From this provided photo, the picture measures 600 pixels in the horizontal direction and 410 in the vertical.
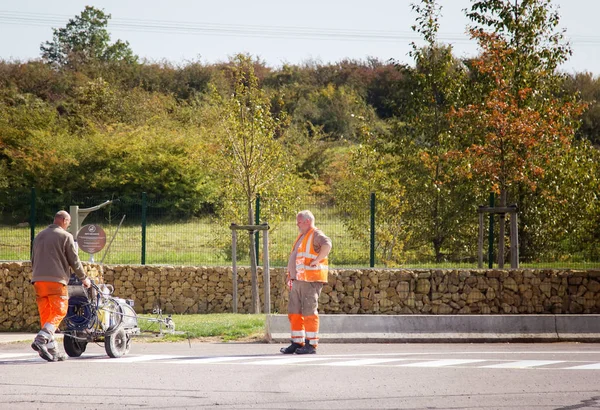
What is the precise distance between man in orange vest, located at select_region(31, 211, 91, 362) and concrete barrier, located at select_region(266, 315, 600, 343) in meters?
4.26

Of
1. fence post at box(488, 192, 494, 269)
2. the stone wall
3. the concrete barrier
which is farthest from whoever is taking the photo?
fence post at box(488, 192, 494, 269)

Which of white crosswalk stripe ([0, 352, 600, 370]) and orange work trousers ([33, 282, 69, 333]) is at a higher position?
orange work trousers ([33, 282, 69, 333])

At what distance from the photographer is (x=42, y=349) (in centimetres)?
1252

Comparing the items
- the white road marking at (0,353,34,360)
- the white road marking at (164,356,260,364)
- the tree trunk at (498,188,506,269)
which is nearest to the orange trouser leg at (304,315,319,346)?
the white road marking at (164,356,260,364)

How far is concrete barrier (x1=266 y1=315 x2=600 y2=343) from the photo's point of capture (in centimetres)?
1642

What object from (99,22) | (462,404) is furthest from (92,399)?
(99,22)

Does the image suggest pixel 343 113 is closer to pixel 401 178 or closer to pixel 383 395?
pixel 401 178

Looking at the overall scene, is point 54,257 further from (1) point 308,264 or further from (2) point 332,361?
(2) point 332,361

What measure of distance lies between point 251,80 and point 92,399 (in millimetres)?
13513

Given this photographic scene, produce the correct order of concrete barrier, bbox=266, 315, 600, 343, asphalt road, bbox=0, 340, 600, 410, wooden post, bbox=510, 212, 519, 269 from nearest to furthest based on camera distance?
asphalt road, bbox=0, 340, 600, 410 → concrete barrier, bbox=266, 315, 600, 343 → wooden post, bbox=510, 212, 519, 269

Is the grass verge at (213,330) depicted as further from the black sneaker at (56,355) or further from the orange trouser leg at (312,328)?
the black sneaker at (56,355)

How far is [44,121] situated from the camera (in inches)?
1566

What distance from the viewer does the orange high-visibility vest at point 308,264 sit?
1432cm

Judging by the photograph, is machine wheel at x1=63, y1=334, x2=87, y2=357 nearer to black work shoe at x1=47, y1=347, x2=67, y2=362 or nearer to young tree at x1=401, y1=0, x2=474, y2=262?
black work shoe at x1=47, y1=347, x2=67, y2=362
